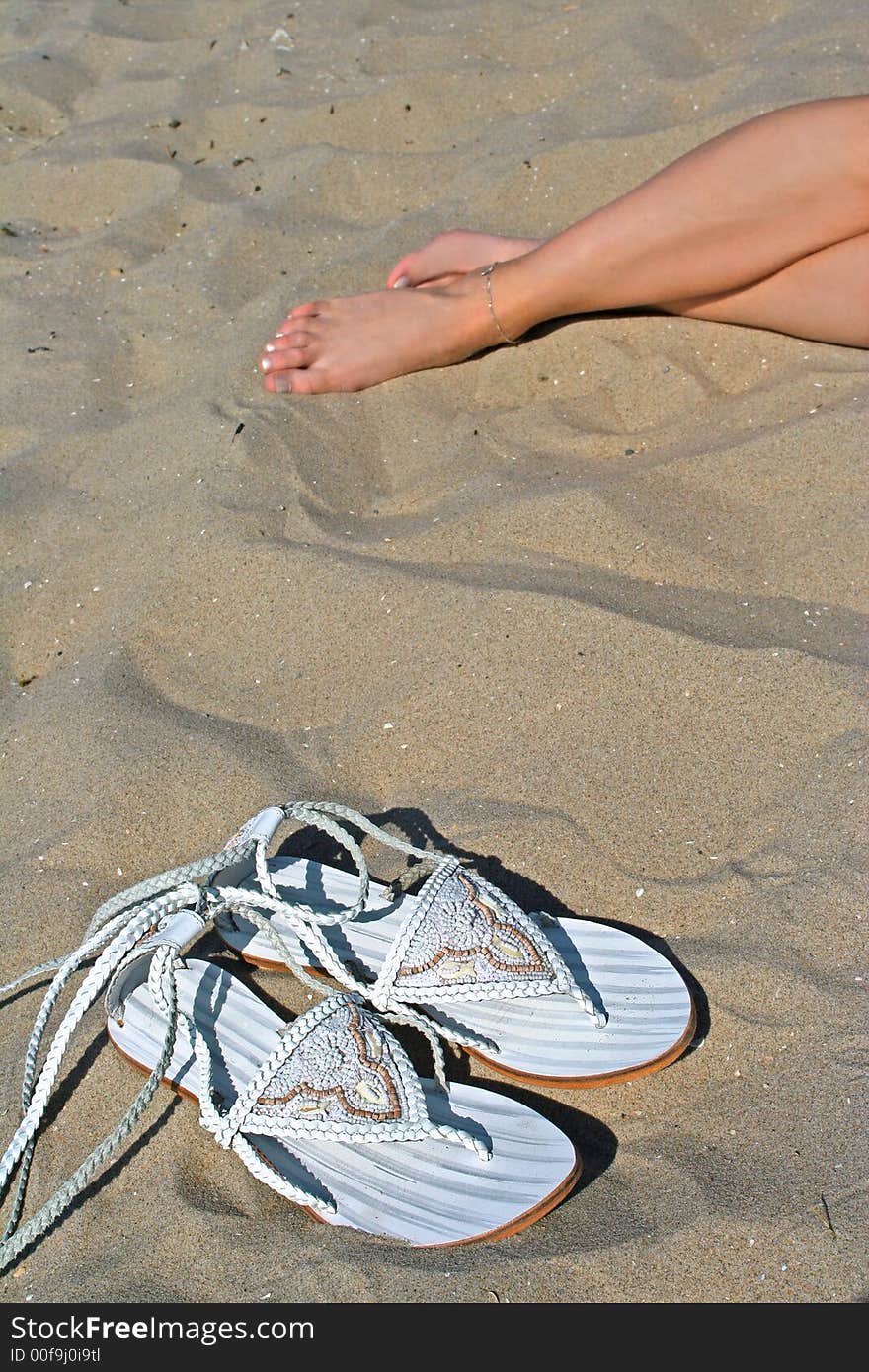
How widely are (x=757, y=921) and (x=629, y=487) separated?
2.65 ft

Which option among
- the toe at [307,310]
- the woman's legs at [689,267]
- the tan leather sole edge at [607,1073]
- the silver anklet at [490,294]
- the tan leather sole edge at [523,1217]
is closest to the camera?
the tan leather sole edge at [523,1217]

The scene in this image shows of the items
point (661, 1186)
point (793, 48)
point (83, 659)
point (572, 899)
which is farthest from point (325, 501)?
point (793, 48)

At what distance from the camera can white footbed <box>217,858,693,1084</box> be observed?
1213mm

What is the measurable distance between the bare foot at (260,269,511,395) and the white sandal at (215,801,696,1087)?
1.07 m

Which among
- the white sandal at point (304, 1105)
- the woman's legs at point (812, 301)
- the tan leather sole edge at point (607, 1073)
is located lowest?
the tan leather sole edge at point (607, 1073)

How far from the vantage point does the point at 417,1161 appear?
116cm

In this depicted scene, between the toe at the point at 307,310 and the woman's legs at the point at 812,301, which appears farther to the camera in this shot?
the toe at the point at 307,310

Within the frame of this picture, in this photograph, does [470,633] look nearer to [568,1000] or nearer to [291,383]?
[568,1000]

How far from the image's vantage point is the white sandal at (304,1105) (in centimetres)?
112

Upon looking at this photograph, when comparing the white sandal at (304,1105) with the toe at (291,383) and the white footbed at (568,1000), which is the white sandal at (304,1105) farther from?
the toe at (291,383)

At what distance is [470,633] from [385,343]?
0.76m

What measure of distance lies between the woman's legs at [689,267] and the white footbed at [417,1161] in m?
1.31

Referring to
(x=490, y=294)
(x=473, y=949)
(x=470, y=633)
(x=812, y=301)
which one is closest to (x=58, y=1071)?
(x=473, y=949)

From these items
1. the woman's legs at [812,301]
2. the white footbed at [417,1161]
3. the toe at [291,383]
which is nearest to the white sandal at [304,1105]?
the white footbed at [417,1161]
